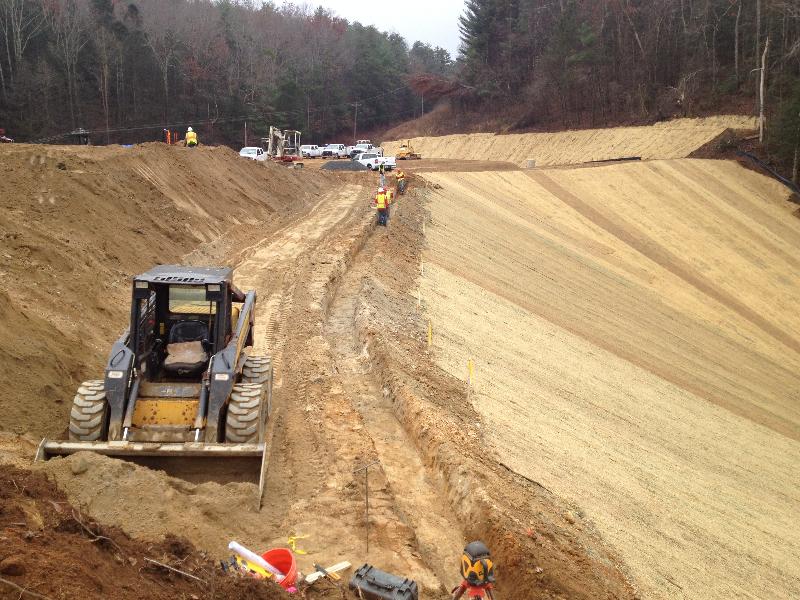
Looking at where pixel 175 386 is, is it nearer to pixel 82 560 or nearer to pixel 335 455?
pixel 335 455

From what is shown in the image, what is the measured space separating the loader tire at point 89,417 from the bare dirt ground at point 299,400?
576 mm

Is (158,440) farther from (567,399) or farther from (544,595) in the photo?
(567,399)

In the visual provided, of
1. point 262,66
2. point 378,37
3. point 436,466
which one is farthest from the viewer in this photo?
point 378,37

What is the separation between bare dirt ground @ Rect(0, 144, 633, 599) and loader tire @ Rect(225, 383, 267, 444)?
680mm

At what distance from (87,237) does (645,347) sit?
52.0ft

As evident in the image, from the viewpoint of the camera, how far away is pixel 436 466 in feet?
33.0

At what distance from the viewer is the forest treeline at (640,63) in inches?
2047

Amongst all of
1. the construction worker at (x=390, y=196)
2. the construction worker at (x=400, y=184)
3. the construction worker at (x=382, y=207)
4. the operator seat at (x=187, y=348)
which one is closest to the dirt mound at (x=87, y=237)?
the operator seat at (x=187, y=348)

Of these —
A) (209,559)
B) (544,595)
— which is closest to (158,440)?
(209,559)

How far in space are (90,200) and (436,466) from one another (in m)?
13.8

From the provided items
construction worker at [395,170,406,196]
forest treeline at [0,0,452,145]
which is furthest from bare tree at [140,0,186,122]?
construction worker at [395,170,406,196]

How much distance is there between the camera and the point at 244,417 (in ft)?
28.8

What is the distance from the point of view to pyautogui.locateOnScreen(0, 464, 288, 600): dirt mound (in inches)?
185

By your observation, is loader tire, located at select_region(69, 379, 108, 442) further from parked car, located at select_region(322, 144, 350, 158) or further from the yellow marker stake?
parked car, located at select_region(322, 144, 350, 158)
